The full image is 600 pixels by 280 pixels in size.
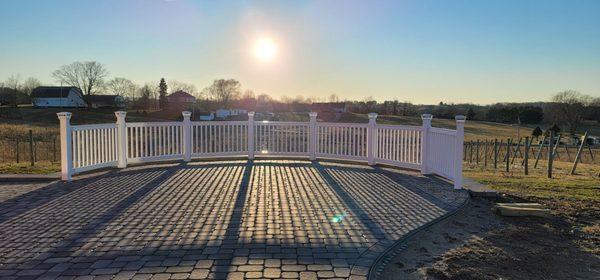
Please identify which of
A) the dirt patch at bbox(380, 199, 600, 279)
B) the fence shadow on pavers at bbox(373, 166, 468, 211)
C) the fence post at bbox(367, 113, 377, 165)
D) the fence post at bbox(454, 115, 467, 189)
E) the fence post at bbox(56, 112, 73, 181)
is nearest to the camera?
the dirt patch at bbox(380, 199, 600, 279)

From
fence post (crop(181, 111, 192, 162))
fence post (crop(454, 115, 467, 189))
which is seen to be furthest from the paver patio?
fence post (crop(181, 111, 192, 162))

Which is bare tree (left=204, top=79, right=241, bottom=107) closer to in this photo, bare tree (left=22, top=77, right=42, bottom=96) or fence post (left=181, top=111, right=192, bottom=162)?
bare tree (left=22, top=77, right=42, bottom=96)

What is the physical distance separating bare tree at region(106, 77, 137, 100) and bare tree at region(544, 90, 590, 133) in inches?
2900

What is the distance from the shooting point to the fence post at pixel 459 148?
636cm

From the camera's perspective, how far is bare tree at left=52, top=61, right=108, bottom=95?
220ft

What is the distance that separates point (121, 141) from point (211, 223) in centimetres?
480

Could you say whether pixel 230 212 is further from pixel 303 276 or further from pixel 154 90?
pixel 154 90

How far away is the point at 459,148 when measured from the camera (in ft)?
21.1

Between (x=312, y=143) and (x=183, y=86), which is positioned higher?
(x=183, y=86)

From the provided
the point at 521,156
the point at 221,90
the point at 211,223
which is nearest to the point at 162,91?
the point at 221,90

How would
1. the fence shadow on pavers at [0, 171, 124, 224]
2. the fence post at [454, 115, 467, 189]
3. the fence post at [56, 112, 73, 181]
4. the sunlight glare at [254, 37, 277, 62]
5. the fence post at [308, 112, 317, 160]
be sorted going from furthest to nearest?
1. the sunlight glare at [254, 37, 277, 62]
2. the fence post at [308, 112, 317, 160]
3. the fence post at [56, 112, 73, 181]
4. the fence post at [454, 115, 467, 189]
5. the fence shadow on pavers at [0, 171, 124, 224]

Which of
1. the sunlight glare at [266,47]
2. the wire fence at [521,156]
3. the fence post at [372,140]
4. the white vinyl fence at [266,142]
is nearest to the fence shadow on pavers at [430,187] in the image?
the white vinyl fence at [266,142]

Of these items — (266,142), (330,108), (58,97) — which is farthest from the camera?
(58,97)

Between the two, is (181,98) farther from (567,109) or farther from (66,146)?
(567,109)
